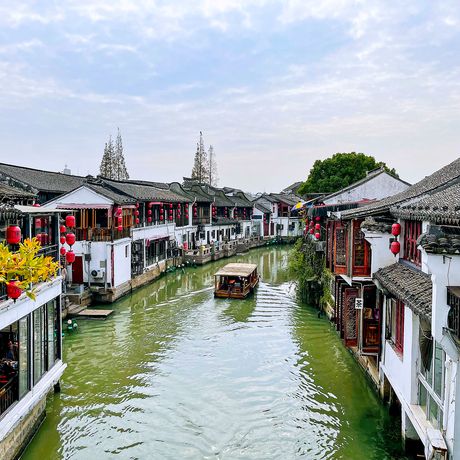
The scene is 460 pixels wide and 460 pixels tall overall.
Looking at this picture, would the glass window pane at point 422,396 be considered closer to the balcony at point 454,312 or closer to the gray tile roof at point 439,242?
the balcony at point 454,312

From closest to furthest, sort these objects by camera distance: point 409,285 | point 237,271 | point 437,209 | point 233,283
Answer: point 437,209 → point 409,285 → point 233,283 → point 237,271

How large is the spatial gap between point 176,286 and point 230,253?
1390cm

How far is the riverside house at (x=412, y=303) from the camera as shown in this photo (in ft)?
19.2

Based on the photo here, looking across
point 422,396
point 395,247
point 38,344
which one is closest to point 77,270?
point 38,344

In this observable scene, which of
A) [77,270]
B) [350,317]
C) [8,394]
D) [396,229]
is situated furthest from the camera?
[77,270]

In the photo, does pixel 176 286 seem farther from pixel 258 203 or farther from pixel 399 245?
pixel 258 203

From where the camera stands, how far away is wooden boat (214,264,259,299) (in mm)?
22484

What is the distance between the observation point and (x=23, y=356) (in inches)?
332

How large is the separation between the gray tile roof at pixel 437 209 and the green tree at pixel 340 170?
34.6m

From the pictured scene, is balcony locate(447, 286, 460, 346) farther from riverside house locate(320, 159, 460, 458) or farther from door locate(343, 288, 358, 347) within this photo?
door locate(343, 288, 358, 347)

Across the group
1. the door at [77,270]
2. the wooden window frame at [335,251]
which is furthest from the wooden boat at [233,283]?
the wooden window frame at [335,251]

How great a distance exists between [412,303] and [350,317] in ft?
15.4

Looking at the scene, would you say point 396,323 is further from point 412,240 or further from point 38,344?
point 38,344

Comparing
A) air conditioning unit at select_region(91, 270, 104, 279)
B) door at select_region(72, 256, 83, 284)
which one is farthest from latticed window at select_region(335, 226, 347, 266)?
door at select_region(72, 256, 83, 284)
